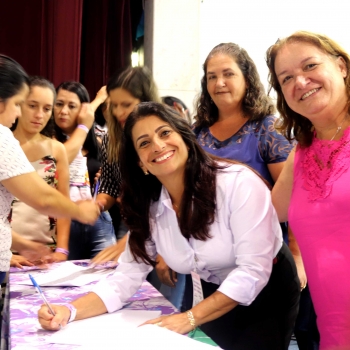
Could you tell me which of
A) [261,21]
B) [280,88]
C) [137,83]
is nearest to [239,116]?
[137,83]

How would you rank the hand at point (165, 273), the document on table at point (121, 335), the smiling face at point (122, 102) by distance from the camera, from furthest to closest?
the smiling face at point (122, 102)
the hand at point (165, 273)
the document on table at point (121, 335)

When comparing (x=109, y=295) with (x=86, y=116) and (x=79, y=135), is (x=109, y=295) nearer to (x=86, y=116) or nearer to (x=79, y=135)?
(x=79, y=135)

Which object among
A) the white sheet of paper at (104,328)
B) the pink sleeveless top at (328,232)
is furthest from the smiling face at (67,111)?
the pink sleeveless top at (328,232)

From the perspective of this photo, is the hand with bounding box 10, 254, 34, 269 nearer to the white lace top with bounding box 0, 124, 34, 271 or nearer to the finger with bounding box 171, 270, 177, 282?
the white lace top with bounding box 0, 124, 34, 271

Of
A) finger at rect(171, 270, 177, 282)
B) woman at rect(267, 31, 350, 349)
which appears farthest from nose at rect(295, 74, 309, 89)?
finger at rect(171, 270, 177, 282)

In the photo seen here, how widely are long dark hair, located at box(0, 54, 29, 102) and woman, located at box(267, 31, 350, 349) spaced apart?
31.2 inches

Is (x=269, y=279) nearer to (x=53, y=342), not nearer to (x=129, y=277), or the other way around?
(x=129, y=277)

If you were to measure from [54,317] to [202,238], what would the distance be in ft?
1.49

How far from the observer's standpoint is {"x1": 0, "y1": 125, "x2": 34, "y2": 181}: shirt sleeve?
1494 millimetres

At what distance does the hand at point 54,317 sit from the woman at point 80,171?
0.97 m

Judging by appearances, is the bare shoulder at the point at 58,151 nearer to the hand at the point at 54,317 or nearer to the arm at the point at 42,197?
the arm at the point at 42,197

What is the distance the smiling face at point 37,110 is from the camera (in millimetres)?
2260

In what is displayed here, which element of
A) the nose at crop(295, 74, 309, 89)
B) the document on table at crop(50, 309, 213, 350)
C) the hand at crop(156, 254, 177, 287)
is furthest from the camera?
the hand at crop(156, 254, 177, 287)

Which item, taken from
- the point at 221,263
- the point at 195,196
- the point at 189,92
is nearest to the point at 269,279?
the point at 221,263
